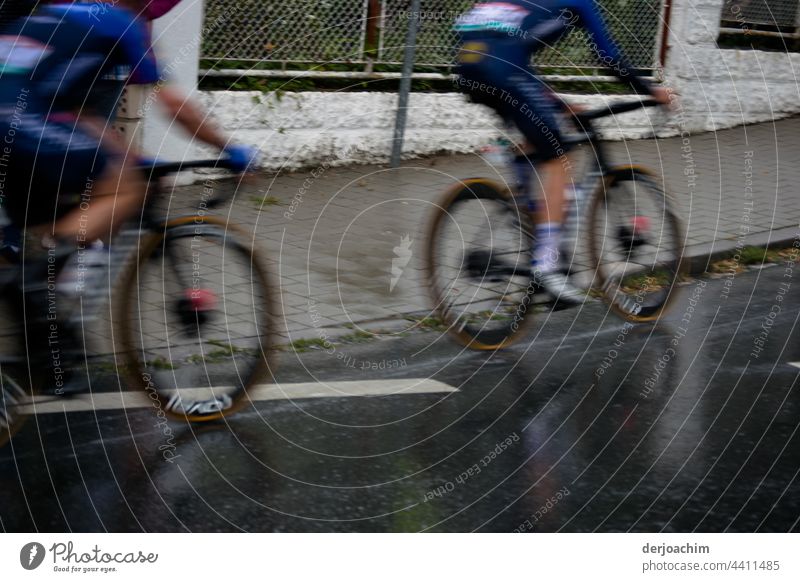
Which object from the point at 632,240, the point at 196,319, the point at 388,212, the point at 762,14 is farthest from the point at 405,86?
the point at 196,319

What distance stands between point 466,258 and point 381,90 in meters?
4.67

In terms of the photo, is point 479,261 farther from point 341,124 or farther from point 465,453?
point 341,124

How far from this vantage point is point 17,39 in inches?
167

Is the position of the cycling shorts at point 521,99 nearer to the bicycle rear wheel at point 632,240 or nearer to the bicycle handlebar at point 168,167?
the bicycle rear wheel at point 632,240

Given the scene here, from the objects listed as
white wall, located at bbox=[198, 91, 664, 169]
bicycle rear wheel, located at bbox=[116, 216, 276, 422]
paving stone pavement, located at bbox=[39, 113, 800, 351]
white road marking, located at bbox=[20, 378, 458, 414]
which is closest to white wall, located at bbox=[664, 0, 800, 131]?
paving stone pavement, located at bbox=[39, 113, 800, 351]

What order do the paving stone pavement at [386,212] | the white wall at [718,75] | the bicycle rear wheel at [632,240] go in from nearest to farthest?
the bicycle rear wheel at [632,240] < the paving stone pavement at [386,212] < the white wall at [718,75]

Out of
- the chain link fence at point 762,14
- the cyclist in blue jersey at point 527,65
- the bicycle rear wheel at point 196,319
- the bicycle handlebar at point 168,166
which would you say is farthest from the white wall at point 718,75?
the bicycle handlebar at point 168,166

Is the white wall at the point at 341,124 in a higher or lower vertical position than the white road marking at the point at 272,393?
higher

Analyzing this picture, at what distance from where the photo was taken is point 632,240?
634 centimetres

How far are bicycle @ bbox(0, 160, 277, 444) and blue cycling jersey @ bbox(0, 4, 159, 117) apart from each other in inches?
15.3

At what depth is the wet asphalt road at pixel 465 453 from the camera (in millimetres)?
3854

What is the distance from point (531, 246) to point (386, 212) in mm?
2681

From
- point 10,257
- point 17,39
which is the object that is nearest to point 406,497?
point 10,257

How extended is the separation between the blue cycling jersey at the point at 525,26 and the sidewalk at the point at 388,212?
141 cm
